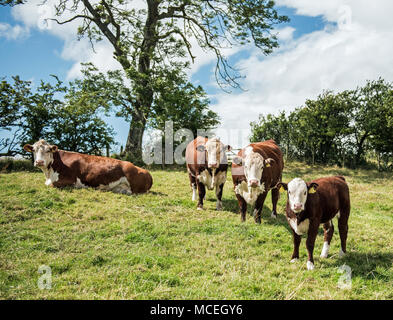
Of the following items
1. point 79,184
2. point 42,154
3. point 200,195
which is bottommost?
point 200,195

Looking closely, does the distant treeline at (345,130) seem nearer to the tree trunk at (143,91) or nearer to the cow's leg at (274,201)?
the tree trunk at (143,91)

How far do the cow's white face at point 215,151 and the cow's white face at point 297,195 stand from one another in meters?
3.21

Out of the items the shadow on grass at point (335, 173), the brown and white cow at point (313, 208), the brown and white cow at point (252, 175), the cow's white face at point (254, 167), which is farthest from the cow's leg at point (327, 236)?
the shadow on grass at point (335, 173)

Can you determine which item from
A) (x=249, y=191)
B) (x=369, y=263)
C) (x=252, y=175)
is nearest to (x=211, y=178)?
(x=249, y=191)

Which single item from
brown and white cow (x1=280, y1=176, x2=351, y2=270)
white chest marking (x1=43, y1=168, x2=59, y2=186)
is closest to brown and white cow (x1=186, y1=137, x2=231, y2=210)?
brown and white cow (x1=280, y1=176, x2=351, y2=270)

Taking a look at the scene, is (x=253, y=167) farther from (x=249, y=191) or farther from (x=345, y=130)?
(x=345, y=130)

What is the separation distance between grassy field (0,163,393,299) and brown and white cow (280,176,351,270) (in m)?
0.36

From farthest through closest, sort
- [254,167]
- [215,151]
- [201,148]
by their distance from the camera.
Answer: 1. [201,148]
2. [215,151]
3. [254,167]

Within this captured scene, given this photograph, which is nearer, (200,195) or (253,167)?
(253,167)

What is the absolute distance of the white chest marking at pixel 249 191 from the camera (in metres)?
6.70

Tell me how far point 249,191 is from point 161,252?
107 inches

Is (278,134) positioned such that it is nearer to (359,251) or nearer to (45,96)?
(45,96)

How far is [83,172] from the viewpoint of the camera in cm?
880

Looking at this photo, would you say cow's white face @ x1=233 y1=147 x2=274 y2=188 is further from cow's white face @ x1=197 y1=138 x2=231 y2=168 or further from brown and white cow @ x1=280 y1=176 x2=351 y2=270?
brown and white cow @ x1=280 y1=176 x2=351 y2=270
